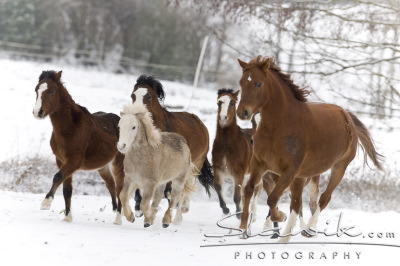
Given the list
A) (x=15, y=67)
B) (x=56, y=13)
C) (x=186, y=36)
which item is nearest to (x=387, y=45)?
(x=15, y=67)

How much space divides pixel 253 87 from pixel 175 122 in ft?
9.96

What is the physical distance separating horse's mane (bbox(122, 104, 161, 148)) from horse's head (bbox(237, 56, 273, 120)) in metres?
1.30

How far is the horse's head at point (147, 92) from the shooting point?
9.64 m

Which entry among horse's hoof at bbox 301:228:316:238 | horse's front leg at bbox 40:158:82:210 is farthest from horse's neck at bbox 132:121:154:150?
horse's hoof at bbox 301:228:316:238

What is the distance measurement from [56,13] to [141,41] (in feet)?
13.9

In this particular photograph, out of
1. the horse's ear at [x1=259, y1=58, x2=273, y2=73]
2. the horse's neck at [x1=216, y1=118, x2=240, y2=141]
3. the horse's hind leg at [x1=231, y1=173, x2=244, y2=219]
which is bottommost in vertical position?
the horse's hind leg at [x1=231, y1=173, x2=244, y2=219]

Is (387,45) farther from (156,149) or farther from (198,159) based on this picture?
(156,149)

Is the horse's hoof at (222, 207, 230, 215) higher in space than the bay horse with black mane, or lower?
lower

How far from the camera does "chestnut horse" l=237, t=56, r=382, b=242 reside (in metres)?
7.74

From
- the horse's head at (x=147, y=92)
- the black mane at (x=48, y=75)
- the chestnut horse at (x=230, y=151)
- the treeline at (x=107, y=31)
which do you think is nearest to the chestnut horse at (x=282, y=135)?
the horse's head at (x=147, y=92)

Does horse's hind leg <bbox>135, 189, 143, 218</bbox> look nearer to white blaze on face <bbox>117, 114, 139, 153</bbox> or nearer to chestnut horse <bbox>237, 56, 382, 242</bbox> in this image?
white blaze on face <bbox>117, 114, 139, 153</bbox>

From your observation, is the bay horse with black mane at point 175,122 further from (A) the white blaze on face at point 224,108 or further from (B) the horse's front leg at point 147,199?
(B) the horse's front leg at point 147,199

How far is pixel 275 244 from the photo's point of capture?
7.78 m

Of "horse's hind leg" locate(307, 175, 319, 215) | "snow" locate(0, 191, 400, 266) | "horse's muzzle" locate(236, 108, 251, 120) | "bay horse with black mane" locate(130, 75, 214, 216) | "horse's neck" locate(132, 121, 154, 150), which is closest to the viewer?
"snow" locate(0, 191, 400, 266)
